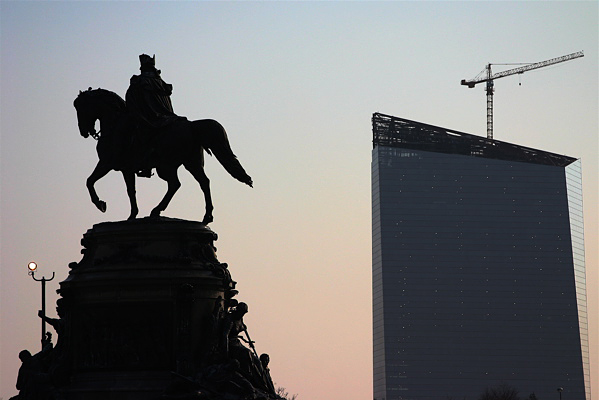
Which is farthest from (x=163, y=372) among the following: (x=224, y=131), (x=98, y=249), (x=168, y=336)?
(x=224, y=131)

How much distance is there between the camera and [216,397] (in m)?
39.0

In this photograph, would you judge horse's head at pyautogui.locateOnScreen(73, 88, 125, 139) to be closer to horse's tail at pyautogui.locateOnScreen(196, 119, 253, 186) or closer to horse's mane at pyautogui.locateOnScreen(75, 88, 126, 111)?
horse's mane at pyautogui.locateOnScreen(75, 88, 126, 111)

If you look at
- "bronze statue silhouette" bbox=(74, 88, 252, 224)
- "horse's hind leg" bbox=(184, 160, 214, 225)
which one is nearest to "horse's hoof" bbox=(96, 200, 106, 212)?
"bronze statue silhouette" bbox=(74, 88, 252, 224)

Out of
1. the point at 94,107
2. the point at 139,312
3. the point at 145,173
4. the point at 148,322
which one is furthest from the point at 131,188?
the point at 148,322

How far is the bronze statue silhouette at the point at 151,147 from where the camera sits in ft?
139

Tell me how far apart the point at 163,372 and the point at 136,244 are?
127 inches

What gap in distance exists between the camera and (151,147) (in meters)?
42.5

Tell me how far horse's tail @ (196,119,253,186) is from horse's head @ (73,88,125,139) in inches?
88.7

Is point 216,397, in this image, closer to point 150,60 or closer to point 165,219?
point 165,219

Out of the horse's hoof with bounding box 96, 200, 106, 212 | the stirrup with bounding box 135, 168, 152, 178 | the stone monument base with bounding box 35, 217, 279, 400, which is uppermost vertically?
the stirrup with bounding box 135, 168, 152, 178

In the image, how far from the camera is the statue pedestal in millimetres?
39938

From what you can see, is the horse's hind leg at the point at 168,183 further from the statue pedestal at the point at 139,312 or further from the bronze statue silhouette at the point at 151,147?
the statue pedestal at the point at 139,312

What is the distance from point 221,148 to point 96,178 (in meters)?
3.21

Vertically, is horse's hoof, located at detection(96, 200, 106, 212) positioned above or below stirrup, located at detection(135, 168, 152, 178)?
below
